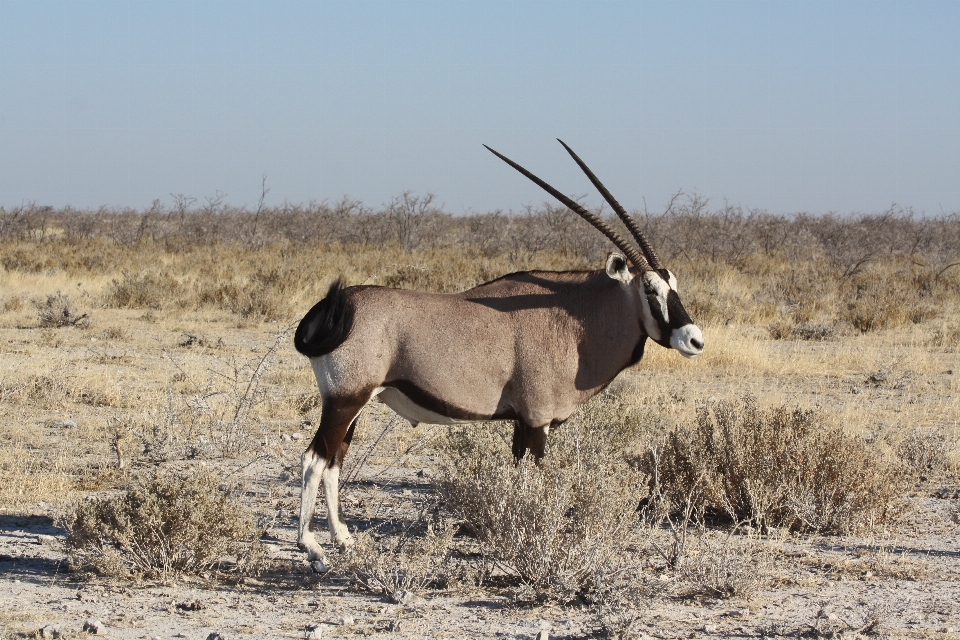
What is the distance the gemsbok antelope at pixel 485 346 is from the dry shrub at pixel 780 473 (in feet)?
2.85

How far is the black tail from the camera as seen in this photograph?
5.49 meters

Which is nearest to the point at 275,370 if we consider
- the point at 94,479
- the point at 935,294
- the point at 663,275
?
the point at 94,479

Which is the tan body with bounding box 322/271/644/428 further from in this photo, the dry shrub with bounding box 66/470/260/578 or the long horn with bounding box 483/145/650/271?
the dry shrub with bounding box 66/470/260/578

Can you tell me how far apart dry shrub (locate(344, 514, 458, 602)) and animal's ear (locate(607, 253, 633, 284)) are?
1682 millimetres

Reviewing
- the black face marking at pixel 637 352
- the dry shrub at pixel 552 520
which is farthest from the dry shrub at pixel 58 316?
the black face marking at pixel 637 352

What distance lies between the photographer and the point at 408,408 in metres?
5.76

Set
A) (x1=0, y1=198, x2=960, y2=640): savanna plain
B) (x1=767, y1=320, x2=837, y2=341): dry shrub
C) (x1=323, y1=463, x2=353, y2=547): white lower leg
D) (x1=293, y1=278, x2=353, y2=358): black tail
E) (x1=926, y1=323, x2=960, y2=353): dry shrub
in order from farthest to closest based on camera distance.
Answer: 1. (x1=767, y1=320, x2=837, y2=341): dry shrub
2. (x1=926, y1=323, x2=960, y2=353): dry shrub
3. (x1=323, y1=463, x2=353, y2=547): white lower leg
4. (x1=293, y1=278, x2=353, y2=358): black tail
5. (x1=0, y1=198, x2=960, y2=640): savanna plain

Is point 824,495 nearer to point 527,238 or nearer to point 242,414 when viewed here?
point 242,414

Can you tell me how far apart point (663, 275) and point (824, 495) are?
5.68 feet

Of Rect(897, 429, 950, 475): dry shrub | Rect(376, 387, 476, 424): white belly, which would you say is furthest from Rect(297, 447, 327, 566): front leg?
Rect(897, 429, 950, 475): dry shrub

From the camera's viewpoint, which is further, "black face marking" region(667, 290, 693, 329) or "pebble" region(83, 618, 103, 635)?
"black face marking" region(667, 290, 693, 329)

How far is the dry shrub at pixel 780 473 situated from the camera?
249 inches

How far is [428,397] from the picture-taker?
5582 millimetres

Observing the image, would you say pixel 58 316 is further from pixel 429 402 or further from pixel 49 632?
pixel 49 632
